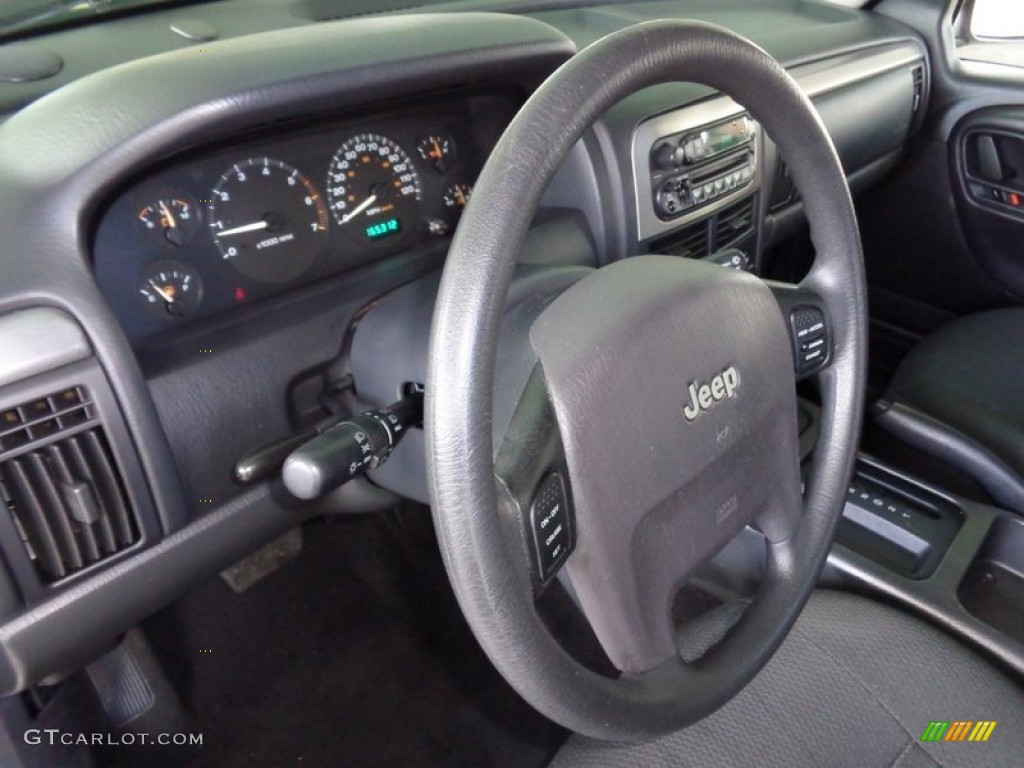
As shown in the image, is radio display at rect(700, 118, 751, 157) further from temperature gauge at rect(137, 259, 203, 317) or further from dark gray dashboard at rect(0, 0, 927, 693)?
temperature gauge at rect(137, 259, 203, 317)

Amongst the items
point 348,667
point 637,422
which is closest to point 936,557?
point 637,422

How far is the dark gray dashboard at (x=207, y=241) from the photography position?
Result: 82cm

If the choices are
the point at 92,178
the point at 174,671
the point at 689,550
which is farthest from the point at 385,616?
the point at 92,178

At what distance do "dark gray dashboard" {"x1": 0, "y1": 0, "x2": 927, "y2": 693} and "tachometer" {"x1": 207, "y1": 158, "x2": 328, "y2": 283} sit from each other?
0.03 feet

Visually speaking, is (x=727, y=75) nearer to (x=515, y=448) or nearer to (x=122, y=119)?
(x=515, y=448)

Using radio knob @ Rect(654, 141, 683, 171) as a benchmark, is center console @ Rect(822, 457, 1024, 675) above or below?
below

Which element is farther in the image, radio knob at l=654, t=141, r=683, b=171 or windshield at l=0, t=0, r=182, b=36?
radio knob at l=654, t=141, r=683, b=171

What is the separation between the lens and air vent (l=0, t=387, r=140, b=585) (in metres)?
0.80

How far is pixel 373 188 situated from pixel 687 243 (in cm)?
49

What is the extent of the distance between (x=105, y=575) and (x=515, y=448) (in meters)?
0.47

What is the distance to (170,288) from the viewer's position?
0.98 metres

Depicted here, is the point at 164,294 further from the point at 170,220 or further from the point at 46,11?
the point at 46,11

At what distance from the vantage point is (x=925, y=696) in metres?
1.02

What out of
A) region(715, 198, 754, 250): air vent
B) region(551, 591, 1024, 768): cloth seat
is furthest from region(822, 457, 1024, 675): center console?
region(715, 198, 754, 250): air vent
